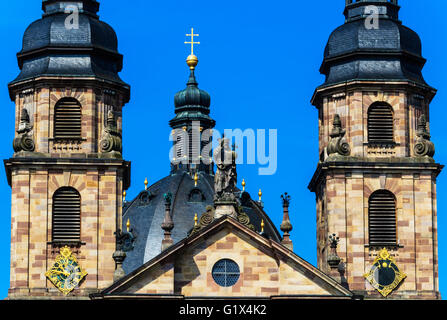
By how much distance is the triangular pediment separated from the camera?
86.6 meters

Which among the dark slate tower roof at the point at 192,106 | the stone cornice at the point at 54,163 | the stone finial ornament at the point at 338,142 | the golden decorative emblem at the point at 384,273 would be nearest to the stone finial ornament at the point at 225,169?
the stone finial ornament at the point at 338,142

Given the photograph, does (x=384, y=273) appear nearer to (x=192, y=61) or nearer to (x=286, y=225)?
(x=286, y=225)

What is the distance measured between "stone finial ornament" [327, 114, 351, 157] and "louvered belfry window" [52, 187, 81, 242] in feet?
33.4

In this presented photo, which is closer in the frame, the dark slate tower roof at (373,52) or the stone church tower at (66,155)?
the stone church tower at (66,155)

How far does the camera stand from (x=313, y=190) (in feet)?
308

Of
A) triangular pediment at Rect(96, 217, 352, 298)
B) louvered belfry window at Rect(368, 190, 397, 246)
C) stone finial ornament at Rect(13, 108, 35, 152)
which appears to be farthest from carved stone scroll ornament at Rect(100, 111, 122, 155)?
louvered belfry window at Rect(368, 190, 397, 246)

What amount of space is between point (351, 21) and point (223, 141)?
8499 mm

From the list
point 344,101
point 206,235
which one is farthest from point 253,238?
point 344,101

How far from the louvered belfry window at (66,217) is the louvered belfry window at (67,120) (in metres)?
2.34

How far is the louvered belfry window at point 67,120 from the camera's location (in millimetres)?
90125

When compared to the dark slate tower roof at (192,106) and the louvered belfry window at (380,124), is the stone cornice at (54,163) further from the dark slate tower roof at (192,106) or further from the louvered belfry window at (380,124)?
the dark slate tower roof at (192,106)

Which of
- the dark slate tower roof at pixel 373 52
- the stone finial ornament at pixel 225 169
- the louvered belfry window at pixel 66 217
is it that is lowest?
the louvered belfry window at pixel 66 217

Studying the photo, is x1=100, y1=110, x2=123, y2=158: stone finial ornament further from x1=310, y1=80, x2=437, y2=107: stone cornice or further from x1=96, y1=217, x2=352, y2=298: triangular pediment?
x1=310, y1=80, x2=437, y2=107: stone cornice
